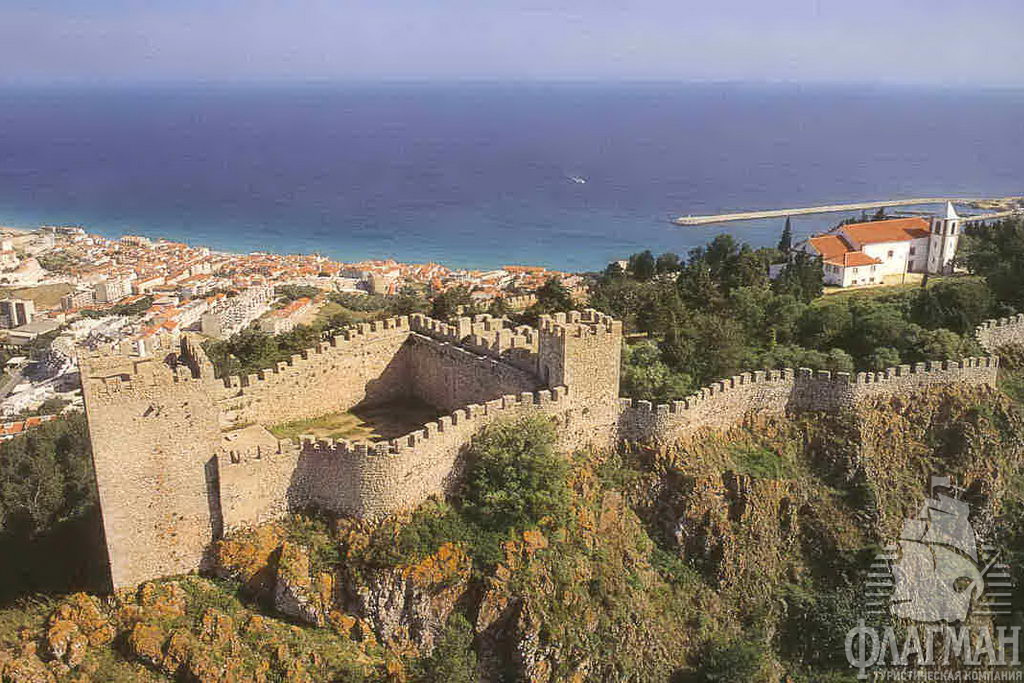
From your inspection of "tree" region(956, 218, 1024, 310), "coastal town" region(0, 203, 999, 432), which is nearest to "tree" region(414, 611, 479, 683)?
"coastal town" region(0, 203, 999, 432)

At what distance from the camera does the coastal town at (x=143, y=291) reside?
51000mm

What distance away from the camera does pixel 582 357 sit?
61.2ft

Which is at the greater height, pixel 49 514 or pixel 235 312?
pixel 49 514

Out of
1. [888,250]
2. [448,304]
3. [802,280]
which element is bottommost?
[448,304]

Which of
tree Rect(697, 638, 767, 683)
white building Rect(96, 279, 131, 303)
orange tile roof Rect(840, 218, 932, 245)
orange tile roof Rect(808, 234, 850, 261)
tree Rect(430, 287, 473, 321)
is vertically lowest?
white building Rect(96, 279, 131, 303)

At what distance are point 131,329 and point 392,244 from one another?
48.7 m

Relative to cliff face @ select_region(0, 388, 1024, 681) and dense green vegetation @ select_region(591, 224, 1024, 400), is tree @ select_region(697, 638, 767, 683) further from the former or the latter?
dense green vegetation @ select_region(591, 224, 1024, 400)

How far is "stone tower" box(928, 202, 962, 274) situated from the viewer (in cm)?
4241

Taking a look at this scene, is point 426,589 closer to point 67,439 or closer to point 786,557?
point 786,557

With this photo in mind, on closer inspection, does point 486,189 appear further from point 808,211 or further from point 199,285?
point 199,285

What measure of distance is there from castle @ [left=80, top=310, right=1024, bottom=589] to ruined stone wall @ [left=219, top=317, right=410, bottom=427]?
36mm

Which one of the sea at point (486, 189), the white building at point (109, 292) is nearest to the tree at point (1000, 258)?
the sea at point (486, 189)

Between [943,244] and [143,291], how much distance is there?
63.6 meters

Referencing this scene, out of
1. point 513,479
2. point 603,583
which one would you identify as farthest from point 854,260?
point 513,479
